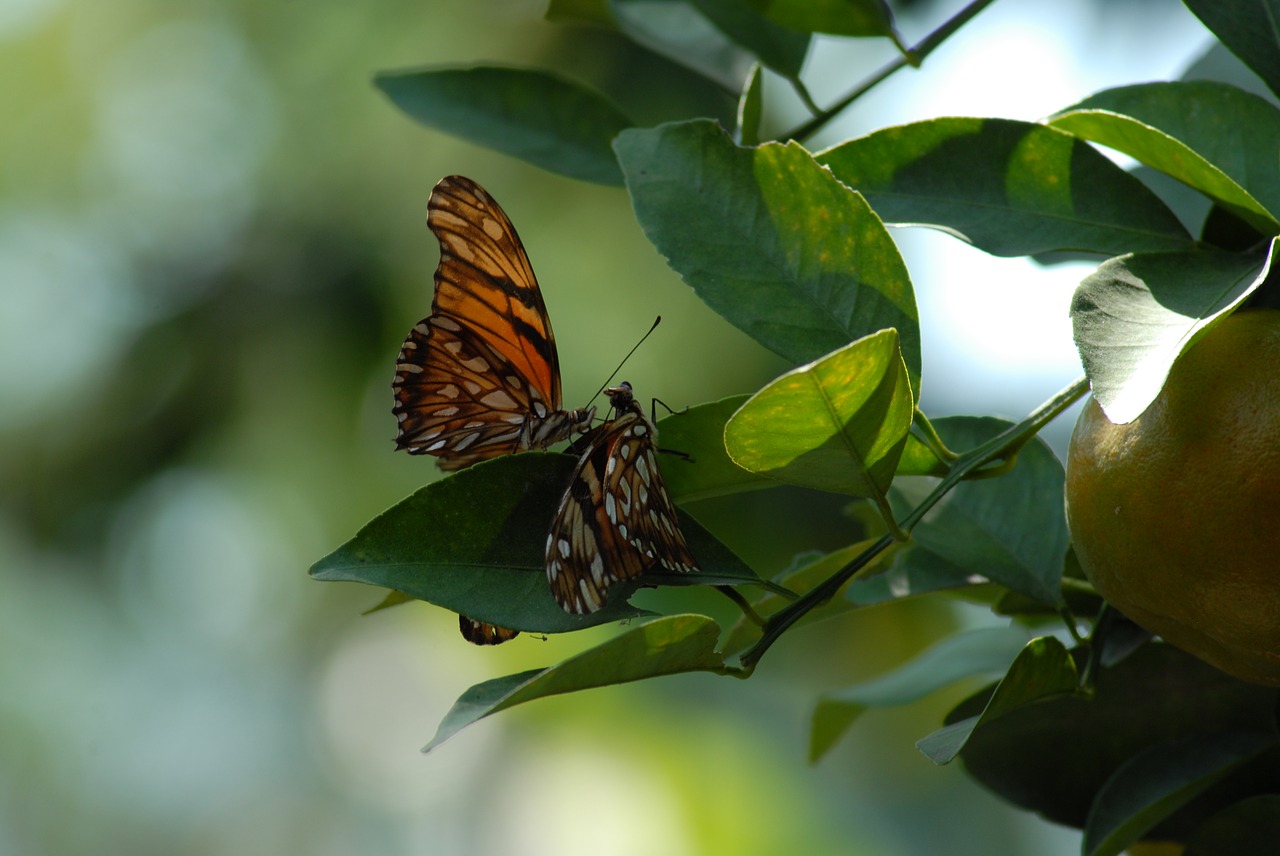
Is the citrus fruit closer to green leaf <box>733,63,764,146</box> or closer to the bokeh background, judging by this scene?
green leaf <box>733,63,764,146</box>

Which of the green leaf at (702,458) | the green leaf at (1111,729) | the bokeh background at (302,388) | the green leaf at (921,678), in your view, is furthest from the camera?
the bokeh background at (302,388)

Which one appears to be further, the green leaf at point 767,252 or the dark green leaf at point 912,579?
the dark green leaf at point 912,579

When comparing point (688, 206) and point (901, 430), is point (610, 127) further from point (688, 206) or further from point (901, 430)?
point (901, 430)

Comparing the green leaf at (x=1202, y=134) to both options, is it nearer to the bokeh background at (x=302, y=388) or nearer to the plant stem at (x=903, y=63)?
the plant stem at (x=903, y=63)

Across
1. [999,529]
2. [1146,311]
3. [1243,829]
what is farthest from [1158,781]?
[1146,311]

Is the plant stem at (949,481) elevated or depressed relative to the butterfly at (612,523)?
depressed

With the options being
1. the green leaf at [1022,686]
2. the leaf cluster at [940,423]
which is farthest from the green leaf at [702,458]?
the green leaf at [1022,686]

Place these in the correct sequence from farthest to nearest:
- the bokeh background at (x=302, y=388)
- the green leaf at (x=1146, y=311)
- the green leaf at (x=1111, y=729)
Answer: the bokeh background at (x=302, y=388)
the green leaf at (x=1111, y=729)
the green leaf at (x=1146, y=311)
